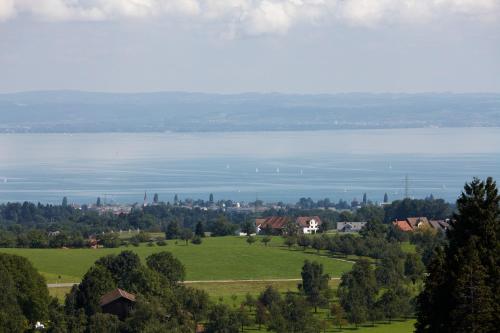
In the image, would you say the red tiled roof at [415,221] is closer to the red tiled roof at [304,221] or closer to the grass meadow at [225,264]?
the red tiled roof at [304,221]

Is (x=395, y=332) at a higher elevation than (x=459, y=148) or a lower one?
lower

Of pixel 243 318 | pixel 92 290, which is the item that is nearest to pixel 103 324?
pixel 92 290

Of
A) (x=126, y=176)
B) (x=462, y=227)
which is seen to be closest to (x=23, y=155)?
(x=126, y=176)

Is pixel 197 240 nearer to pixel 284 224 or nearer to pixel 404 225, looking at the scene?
pixel 284 224

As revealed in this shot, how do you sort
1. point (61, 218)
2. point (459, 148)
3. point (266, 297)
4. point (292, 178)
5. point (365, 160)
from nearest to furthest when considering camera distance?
point (266, 297) → point (61, 218) → point (292, 178) → point (365, 160) → point (459, 148)

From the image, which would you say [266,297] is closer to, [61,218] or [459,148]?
[61,218]

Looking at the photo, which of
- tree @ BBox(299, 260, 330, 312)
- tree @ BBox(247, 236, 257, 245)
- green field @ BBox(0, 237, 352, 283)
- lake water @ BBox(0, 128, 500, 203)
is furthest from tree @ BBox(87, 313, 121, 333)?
lake water @ BBox(0, 128, 500, 203)

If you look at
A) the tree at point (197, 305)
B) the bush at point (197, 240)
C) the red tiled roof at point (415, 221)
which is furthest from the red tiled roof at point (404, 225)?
the tree at point (197, 305)
